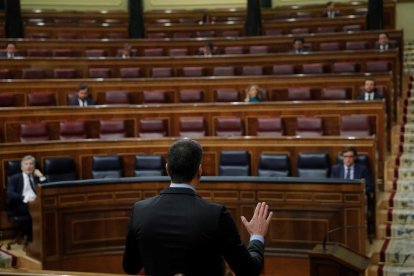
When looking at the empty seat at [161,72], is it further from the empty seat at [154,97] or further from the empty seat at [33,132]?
the empty seat at [33,132]

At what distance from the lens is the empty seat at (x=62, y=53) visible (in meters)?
7.80

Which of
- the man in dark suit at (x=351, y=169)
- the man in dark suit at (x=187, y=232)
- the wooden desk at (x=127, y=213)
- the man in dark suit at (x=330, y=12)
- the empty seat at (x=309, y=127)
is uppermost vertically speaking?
the man in dark suit at (x=330, y=12)

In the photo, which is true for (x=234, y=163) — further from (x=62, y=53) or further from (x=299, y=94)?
(x=62, y=53)

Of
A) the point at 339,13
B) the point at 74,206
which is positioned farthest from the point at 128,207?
the point at 339,13

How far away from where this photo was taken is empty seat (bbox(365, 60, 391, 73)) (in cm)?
667

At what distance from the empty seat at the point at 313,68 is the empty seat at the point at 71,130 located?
2.41 meters

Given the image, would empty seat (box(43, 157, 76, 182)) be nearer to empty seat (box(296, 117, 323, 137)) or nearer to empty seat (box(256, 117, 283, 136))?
empty seat (box(256, 117, 283, 136))

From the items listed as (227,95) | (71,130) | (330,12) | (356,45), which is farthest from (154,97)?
(330,12)

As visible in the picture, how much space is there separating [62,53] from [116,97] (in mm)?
1807

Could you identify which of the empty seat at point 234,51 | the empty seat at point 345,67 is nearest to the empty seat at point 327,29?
the empty seat at point 234,51

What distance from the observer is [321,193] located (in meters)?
3.93

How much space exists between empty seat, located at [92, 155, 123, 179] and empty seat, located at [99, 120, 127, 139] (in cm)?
58

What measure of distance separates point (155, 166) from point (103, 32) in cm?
478

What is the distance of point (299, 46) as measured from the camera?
7.33 m
